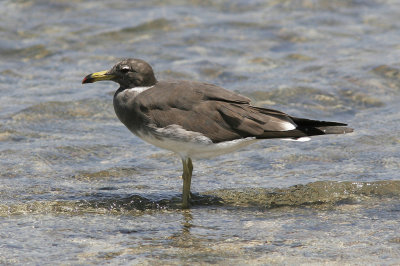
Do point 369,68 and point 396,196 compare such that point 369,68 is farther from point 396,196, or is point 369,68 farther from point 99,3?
point 99,3

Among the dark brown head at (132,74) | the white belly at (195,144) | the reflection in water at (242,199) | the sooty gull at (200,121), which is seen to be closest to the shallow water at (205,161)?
the reflection in water at (242,199)

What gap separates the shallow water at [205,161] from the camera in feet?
19.1

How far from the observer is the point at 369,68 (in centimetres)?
1111

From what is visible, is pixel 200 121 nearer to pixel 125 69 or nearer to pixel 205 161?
pixel 125 69

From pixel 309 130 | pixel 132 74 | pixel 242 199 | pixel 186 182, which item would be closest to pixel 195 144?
pixel 186 182

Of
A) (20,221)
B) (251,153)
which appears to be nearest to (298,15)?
(251,153)

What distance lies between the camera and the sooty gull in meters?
6.64

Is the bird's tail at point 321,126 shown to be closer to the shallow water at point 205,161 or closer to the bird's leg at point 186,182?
the shallow water at point 205,161

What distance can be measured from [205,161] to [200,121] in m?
1.64

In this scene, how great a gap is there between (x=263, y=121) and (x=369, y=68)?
488 centimetres

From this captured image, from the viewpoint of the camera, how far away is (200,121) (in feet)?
22.0

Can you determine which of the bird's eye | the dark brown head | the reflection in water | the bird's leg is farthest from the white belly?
the bird's eye

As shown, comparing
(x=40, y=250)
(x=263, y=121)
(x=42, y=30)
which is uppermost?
(x=42, y=30)

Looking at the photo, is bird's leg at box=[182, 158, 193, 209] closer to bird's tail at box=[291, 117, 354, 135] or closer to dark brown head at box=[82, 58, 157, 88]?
dark brown head at box=[82, 58, 157, 88]
